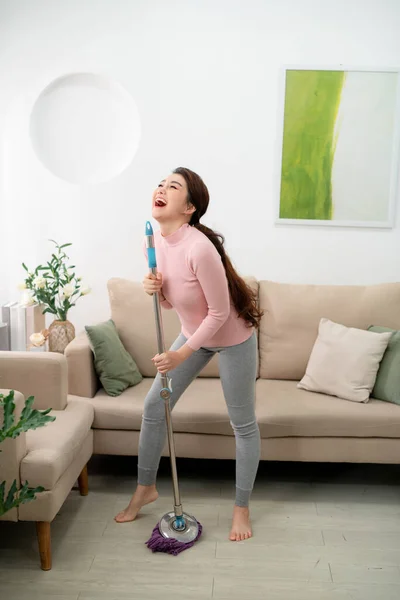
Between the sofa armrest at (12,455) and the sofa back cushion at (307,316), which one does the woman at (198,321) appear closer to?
the sofa armrest at (12,455)

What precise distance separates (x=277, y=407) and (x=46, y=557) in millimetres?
1080

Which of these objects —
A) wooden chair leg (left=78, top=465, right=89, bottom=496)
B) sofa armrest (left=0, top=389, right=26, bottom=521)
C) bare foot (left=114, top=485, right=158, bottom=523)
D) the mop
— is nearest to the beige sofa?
wooden chair leg (left=78, top=465, right=89, bottom=496)

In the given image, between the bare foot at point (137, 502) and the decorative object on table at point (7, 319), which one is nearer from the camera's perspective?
the bare foot at point (137, 502)

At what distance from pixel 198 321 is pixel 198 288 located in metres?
0.14

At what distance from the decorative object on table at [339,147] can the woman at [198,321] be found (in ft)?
4.11

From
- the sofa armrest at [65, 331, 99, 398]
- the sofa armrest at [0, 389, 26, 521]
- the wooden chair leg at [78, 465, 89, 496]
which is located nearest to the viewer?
the sofa armrest at [0, 389, 26, 521]

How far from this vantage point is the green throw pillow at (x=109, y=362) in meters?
2.78

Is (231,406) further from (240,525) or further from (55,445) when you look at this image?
(55,445)

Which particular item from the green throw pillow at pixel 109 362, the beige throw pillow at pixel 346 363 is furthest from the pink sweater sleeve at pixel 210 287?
the beige throw pillow at pixel 346 363

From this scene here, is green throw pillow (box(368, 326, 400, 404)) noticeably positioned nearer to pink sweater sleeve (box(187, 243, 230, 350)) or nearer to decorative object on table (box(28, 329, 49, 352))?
pink sweater sleeve (box(187, 243, 230, 350))

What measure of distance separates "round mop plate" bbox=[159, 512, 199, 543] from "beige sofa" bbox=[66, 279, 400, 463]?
0.35 meters

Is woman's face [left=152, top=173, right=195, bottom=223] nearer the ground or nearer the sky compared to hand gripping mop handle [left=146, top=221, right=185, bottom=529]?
nearer the sky

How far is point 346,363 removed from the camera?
2816 mm

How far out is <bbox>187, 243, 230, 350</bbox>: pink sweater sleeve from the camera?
6.69 feet
